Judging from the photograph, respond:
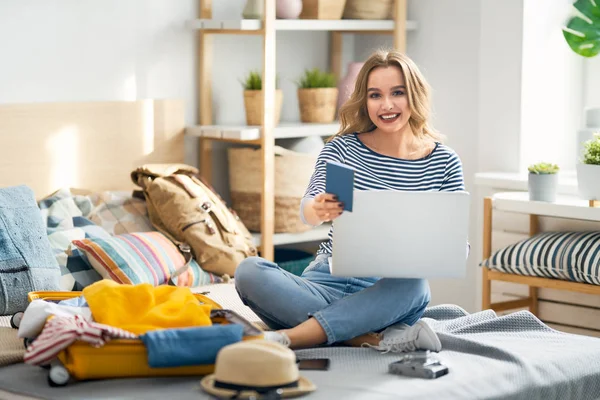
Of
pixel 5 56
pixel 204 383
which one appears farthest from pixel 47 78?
pixel 204 383

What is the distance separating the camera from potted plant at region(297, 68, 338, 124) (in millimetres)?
3654

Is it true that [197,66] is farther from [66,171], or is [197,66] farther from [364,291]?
[364,291]

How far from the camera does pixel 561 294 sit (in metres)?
3.31

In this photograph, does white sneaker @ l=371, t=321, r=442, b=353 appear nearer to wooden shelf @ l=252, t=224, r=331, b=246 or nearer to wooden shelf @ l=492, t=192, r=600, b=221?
wooden shelf @ l=492, t=192, r=600, b=221

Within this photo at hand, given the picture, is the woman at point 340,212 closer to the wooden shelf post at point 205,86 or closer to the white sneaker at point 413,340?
the white sneaker at point 413,340

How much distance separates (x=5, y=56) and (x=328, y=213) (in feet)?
4.58

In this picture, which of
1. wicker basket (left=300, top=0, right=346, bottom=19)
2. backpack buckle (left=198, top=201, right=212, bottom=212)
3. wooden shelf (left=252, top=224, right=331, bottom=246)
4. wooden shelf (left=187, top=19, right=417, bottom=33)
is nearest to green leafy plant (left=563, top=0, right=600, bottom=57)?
wooden shelf (left=187, top=19, right=417, bottom=33)

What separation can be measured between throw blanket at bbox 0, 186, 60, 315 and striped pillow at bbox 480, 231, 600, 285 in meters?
1.35

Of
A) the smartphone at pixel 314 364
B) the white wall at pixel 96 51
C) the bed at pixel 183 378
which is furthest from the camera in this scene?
the white wall at pixel 96 51

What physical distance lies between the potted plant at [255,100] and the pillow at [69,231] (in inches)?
26.9

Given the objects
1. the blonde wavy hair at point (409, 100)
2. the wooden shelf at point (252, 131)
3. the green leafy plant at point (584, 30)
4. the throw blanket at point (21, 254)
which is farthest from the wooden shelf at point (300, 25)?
the throw blanket at point (21, 254)

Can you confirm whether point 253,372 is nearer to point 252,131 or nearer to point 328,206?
point 328,206

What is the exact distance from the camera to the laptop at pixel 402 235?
2201 mm

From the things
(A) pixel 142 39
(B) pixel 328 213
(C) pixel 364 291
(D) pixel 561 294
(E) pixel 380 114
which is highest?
(A) pixel 142 39
